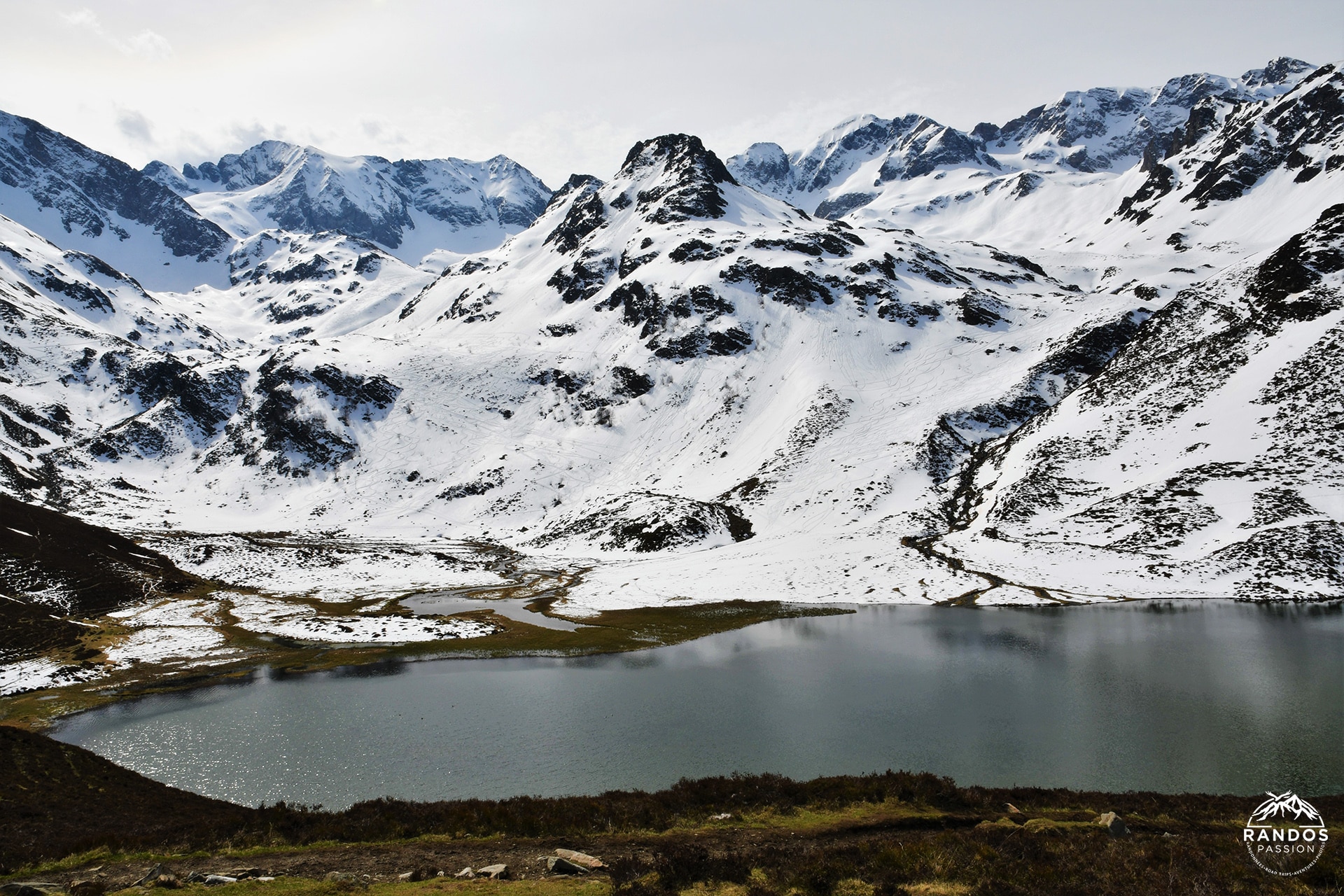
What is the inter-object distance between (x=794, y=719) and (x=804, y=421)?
8826cm

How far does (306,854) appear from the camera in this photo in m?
19.8

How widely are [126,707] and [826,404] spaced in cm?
10437

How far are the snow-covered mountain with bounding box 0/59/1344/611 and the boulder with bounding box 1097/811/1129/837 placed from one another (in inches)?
1854

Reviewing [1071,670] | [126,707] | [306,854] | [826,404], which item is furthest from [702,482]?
[306,854]

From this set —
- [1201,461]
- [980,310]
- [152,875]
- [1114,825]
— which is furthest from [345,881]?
[980,310]

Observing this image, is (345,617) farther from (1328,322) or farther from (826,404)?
(1328,322)

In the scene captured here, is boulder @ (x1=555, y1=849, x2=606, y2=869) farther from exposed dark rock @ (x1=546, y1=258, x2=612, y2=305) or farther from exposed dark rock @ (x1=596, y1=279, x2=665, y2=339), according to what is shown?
exposed dark rock @ (x1=546, y1=258, x2=612, y2=305)

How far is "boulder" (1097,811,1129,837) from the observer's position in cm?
1997

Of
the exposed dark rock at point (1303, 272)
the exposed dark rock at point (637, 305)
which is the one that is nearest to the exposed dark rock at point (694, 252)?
the exposed dark rock at point (637, 305)

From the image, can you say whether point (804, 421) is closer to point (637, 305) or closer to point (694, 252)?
point (637, 305)

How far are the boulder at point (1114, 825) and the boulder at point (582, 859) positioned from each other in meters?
15.3

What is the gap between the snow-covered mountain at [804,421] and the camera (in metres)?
71.9

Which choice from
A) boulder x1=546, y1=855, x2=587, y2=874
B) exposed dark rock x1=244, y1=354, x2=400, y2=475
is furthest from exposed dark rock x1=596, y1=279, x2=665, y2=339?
boulder x1=546, y1=855, x2=587, y2=874

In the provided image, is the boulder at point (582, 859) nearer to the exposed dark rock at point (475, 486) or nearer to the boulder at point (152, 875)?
the boulder at point (152, 875)
